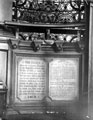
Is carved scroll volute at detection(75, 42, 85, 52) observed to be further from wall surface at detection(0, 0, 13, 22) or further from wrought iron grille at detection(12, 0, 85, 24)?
wall surface at detection(0, 0, 13, 22)

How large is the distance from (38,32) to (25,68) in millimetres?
1689

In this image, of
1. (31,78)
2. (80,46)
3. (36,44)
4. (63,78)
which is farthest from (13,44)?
(80,46)

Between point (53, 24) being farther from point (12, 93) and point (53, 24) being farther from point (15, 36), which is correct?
point (12, 93)

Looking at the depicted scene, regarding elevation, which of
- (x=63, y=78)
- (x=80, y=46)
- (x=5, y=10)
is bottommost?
(x=63, y=78)

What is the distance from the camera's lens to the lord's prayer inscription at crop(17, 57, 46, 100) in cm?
1015

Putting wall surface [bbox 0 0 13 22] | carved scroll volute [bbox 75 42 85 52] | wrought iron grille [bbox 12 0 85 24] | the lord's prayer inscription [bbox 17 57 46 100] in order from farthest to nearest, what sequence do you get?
wrought iron grille [bbox 12 0 85 24], wall surface [bbox 0 0 13 22], carved scroll volute [bbox 75 42 85 52], the lord's prayer inscription [bbox 17 57 46 100]

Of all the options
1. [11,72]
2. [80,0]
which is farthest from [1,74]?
[80,0]

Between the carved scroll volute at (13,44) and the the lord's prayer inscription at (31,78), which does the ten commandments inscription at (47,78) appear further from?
the carved scroll volute at (13,44)

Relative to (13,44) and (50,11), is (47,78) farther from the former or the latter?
(50,11)

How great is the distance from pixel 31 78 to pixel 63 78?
109cm

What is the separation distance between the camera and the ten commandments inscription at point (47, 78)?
10172 millimetres

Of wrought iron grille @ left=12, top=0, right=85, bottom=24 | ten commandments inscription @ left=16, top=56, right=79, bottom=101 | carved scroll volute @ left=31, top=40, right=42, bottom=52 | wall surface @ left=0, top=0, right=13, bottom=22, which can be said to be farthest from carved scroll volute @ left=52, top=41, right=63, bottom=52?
wall surface @ left=0, top=0, right=13, bottom=22

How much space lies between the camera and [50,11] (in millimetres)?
11398

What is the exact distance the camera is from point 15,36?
1029 centimetres
